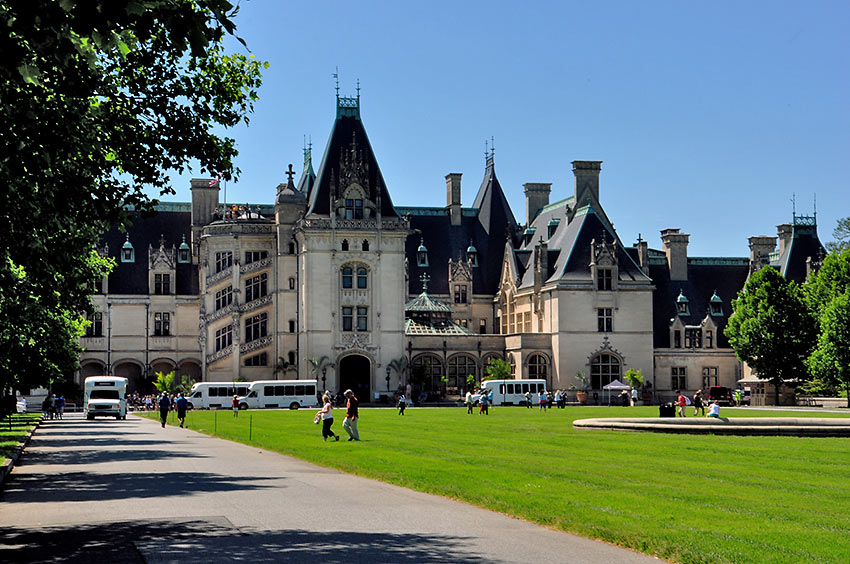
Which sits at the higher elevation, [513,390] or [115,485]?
[513,390]

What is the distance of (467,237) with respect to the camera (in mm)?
110500

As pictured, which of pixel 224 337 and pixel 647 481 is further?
pixel 224 337

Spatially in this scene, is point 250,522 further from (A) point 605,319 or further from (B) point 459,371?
(A) point 605,319

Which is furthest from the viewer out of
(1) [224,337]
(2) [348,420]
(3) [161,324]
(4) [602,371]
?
(3) [161,324]

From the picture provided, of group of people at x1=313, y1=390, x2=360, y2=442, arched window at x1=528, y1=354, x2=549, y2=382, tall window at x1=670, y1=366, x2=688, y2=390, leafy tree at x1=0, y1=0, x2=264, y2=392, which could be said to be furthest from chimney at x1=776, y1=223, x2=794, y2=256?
leafy tree at x1=0, y1=0, x2=264, y2=392

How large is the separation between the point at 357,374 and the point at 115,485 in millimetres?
72799

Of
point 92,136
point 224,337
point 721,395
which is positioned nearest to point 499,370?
point 721,395

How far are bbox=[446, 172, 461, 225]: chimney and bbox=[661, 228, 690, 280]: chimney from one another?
2013cm

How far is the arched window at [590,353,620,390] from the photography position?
314ft

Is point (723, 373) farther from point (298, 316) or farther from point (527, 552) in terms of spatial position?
point (527, 552)

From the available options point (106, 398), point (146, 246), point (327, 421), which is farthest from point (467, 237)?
point (327, 421)

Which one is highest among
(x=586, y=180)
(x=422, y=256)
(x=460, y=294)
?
(x=586, y=180)

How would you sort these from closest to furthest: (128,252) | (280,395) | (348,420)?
(348,420) → (280,395) → (128,252)

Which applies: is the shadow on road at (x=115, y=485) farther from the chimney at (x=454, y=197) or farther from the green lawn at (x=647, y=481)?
the chimney at (x=454, y=197)
